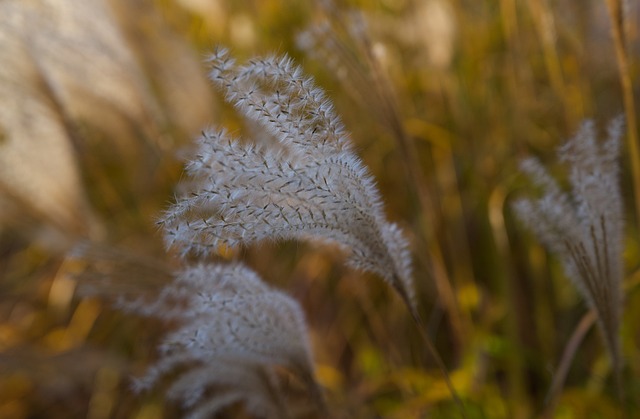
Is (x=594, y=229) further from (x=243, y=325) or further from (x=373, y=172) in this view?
(x=373, y=172)

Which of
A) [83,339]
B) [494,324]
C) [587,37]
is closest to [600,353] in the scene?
[494,324]

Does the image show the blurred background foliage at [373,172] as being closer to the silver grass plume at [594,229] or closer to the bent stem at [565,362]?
the bent stem at [565,362]

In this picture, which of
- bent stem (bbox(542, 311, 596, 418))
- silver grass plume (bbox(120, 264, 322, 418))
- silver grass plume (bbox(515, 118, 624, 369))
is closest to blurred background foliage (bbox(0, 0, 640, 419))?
bent stem (bbox(542, 311, 596, 418))

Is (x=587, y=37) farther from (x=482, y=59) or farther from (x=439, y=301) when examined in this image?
(x=439, y=301)

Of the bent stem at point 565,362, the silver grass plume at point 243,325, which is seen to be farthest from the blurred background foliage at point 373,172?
the silver grass plume at point 243,325

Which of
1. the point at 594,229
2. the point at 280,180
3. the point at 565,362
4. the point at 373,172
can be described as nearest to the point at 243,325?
the point at 280,180
